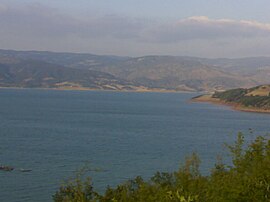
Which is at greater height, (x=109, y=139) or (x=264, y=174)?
(x=264, y=174)

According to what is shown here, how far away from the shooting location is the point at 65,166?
62.8 m

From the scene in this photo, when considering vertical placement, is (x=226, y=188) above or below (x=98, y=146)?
above

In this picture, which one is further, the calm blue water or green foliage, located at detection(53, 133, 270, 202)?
the calm blue water

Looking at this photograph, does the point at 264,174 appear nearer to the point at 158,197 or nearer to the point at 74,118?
the point at 158,197

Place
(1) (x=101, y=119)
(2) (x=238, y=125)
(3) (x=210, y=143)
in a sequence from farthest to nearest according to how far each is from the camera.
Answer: (1) (x=101, y=119) → (2) (x=238, y=125) → (3) (x=210, y=143)

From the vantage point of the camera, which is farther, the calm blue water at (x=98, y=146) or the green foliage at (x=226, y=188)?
the calm blue water at (x=98, y=146)

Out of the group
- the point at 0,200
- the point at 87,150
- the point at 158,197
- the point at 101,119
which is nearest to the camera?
the point at 158,197

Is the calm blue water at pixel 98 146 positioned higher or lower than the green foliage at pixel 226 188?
lower

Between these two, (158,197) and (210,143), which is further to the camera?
(210,143)

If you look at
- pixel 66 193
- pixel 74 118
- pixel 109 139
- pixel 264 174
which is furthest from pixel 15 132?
pixel 264 174

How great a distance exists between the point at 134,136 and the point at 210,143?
54.3 ft

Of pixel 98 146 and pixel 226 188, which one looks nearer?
pixel 226 188

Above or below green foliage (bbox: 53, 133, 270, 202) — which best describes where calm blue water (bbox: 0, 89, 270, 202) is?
below

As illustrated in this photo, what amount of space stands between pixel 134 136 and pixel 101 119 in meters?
39.5
